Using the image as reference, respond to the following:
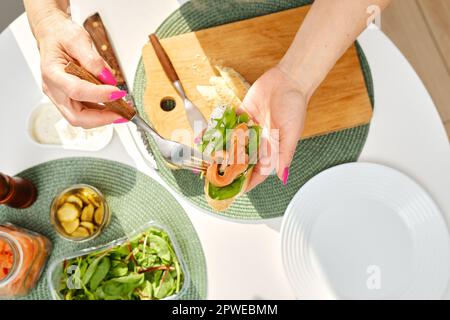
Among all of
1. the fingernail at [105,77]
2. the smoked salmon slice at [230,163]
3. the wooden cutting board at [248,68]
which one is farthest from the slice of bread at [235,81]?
the fingernail at [105,77]

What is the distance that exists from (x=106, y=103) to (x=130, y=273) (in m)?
0.40

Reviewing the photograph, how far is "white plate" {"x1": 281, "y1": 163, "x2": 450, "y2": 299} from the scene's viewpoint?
1.07 meters

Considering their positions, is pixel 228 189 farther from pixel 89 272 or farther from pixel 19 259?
pixel 19 259

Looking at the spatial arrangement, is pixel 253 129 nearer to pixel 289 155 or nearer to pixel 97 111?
pixel 289 155

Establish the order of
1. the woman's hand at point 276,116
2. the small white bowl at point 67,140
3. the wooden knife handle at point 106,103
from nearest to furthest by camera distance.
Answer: the wooden knife handle at point 106,103 → the woman's hand at point 276,116 → the small white bowl at point 67,140

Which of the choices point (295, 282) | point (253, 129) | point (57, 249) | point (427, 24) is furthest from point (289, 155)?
point (427, 24)

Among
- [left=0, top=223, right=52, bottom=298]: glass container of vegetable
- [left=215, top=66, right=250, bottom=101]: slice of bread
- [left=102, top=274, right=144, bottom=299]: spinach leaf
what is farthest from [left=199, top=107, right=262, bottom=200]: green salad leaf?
[left=0, top=223, right=52, bottom=298]: glass container of vegetable

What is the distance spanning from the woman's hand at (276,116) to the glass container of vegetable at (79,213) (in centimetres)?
35

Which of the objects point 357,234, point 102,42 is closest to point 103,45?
point 102,42

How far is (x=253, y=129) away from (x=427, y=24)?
3.91ft

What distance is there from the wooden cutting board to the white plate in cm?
13

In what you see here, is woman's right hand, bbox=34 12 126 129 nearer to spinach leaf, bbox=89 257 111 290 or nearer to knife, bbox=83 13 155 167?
knife, bbox=83 13 155 167

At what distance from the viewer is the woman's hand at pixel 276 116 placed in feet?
3.35

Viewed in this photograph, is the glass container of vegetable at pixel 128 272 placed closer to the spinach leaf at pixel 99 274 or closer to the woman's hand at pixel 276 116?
the spinach leaf at pixel 99 274
